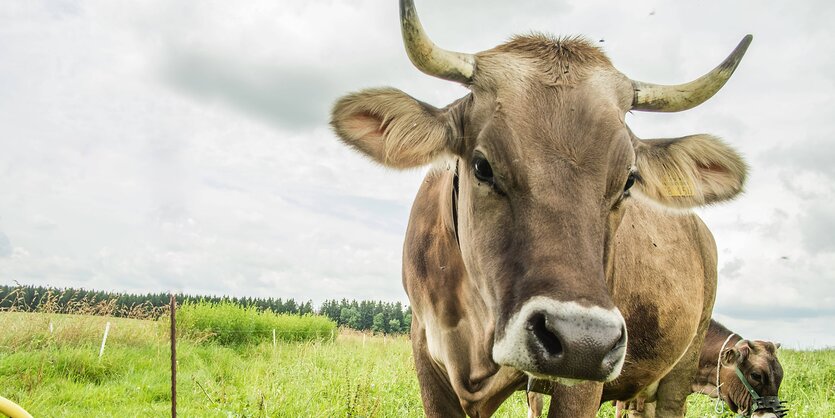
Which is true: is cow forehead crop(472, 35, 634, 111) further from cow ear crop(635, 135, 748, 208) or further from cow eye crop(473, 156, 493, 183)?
cow ear crop(635, 135, 748, 208)

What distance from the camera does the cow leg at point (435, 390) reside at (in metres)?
4.07

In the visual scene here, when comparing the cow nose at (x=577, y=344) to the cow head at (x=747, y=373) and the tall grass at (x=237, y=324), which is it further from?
the tall grass at (x=237, y=324)

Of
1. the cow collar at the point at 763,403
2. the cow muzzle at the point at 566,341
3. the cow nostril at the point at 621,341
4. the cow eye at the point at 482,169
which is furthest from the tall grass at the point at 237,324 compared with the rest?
the cow nostril at the point at 621,341

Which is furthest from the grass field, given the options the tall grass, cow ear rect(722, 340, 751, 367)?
the tall grass

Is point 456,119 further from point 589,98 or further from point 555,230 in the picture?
point 555,230

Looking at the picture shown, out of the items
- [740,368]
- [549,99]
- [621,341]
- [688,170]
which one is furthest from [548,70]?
[740,368]

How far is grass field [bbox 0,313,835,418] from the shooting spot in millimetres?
7260

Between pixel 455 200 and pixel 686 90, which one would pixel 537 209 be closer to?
pixel 455 200

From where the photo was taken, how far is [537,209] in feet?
7.71

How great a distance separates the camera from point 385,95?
2.99 m

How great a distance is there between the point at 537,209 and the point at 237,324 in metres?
26.3

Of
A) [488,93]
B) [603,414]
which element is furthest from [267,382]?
[488,93]

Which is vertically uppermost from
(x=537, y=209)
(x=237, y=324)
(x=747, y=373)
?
(x=537, y=209)

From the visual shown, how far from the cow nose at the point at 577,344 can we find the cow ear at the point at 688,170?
154cm
